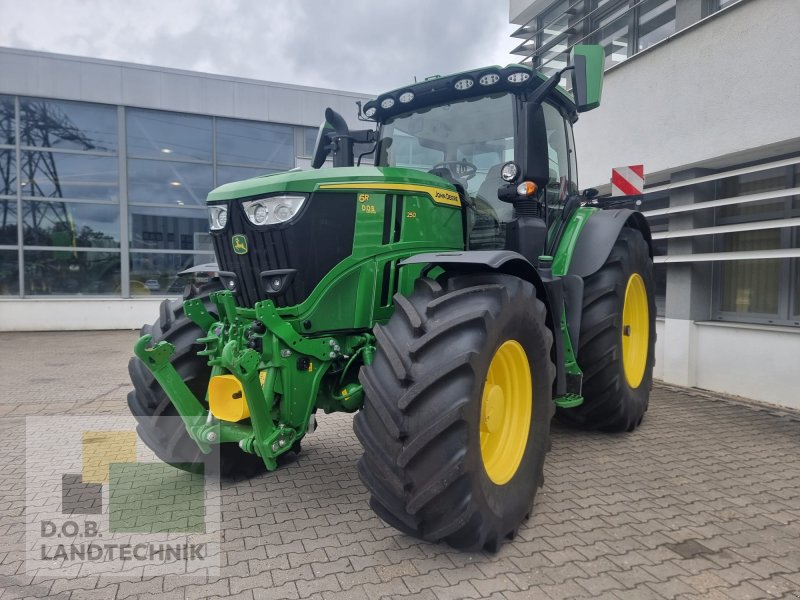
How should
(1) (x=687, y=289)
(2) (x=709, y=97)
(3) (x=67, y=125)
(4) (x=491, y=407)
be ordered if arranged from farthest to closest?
(3) (x=67, y=125) < (1) (x=687, y=289) < (2) (x=709, y=97) < (4) (x=491, y=407)

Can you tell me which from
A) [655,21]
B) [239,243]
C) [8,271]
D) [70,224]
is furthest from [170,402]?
[8,271]

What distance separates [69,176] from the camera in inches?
483

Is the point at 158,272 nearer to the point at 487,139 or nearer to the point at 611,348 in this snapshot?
the point at 487,139

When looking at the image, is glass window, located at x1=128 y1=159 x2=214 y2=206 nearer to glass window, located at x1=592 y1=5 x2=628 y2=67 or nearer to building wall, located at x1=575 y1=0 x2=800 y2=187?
glass window, located at x1=592 y1=5 x2=628 y2=67

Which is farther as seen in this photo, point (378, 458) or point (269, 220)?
point (269, 220)

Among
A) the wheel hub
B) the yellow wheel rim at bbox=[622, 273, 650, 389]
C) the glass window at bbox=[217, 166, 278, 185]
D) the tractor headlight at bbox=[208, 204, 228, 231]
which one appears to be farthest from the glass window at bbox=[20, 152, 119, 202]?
the wheel hub

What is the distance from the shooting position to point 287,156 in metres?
13.9

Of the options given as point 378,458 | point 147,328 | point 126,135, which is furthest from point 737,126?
point 126,135

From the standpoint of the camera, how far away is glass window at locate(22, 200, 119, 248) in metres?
12.0

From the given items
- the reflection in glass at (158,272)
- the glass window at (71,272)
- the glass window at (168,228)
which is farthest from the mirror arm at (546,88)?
the glass window at (71,272)

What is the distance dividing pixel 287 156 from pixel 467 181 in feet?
36.3

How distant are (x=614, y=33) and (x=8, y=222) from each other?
39.2 feet

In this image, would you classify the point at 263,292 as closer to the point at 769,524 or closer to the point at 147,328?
the point at 147,328

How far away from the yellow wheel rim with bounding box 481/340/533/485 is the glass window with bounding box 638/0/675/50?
5.73 m
